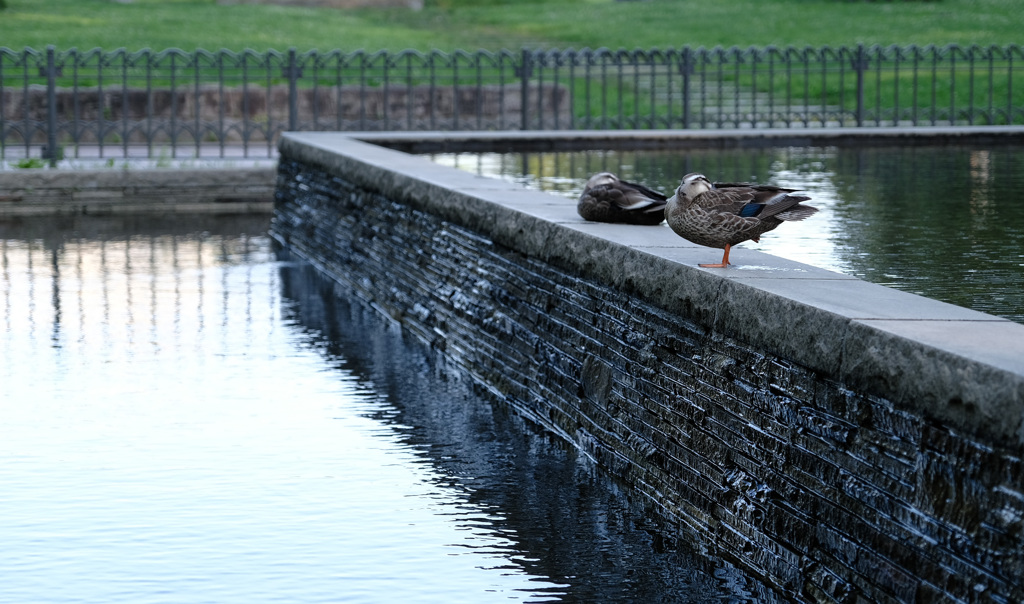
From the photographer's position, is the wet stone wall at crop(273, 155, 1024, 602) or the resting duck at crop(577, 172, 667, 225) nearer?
the wet stone wall at crop(273, 155, 1024, 602)

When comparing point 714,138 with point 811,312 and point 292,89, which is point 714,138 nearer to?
point 292,89

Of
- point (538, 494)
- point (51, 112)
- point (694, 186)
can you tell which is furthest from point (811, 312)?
point (51, 112)

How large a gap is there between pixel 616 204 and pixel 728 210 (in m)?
1.57

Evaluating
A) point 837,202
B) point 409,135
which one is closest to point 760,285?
point 837,202

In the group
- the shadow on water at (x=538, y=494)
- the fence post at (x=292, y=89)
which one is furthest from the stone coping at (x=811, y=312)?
the fence post at (x=292, y=89)

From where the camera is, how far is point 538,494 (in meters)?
6.20

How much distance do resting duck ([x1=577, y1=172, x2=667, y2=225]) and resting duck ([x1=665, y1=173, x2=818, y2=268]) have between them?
1390mm

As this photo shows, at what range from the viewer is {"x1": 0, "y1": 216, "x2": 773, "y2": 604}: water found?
5.07m

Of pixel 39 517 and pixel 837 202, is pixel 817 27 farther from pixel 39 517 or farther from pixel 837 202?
pixel 39 517

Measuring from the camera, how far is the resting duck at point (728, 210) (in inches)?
218

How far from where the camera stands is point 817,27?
37.9 metres

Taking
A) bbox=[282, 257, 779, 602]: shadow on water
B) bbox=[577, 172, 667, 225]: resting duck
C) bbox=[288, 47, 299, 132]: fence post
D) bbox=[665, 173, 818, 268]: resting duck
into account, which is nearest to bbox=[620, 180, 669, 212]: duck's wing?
bbox=[577, 172, 667, 225]: resting duck

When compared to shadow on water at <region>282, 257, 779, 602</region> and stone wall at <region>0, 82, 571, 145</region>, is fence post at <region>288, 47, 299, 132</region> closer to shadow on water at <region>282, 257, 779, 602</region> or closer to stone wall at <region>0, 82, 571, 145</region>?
stone wall at <region>0, 82, 571, 145</region>

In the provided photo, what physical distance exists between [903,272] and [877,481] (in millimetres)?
3322
